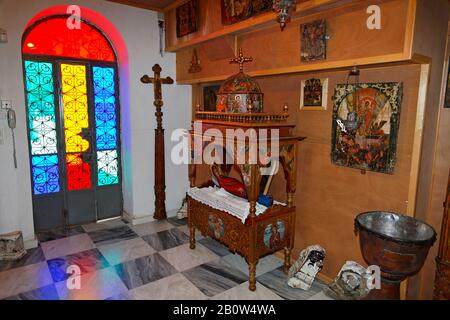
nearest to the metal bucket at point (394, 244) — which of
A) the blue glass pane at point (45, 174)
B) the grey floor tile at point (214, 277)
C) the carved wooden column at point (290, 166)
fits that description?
the carved wooden column at point (290, 166)

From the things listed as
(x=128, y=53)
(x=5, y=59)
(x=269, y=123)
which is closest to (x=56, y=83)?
(x=5, y=59)

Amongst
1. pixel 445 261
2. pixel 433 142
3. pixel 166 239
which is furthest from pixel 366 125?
pixel 166 239

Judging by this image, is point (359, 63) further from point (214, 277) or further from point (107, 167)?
point (107, 167)

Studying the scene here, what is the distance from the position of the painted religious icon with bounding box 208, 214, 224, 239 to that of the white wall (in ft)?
4.69

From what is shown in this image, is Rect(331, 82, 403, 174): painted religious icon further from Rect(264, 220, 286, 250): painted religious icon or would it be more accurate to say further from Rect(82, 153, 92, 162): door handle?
Rect(82, 153, 92, 162): door handle

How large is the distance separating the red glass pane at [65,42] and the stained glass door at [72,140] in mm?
112

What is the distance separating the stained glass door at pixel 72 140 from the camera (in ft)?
11.3

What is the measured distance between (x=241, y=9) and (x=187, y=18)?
0.93 metres

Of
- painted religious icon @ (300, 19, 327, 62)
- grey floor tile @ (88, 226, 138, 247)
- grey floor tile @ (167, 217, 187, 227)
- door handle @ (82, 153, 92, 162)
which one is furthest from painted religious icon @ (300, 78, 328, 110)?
door handle @ (82, 153, 92, 162)

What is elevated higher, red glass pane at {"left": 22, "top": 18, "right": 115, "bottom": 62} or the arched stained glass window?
red glass pane at {"left": 22, "top": 18, "right": 115, "bottom": 62}

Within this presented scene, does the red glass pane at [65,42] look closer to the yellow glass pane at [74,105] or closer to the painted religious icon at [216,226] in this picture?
the yellow glass pane at [74,105]

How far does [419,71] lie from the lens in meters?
1.94

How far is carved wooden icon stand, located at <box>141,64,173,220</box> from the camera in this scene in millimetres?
3717
